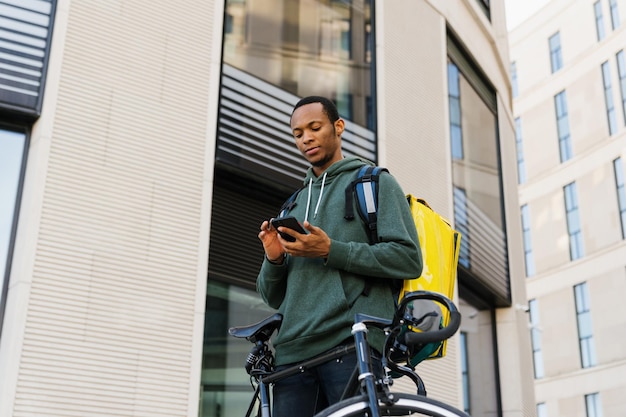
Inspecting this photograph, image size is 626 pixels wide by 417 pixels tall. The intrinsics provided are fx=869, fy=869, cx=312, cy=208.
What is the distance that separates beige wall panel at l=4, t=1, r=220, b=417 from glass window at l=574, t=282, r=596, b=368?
29.5m

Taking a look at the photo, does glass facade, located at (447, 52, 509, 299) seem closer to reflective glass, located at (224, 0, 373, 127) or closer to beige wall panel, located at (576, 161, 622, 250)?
reflective glass, located at (224, 0, 373, 127)

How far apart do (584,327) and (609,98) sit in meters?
9.88

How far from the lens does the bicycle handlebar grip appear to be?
2.73m

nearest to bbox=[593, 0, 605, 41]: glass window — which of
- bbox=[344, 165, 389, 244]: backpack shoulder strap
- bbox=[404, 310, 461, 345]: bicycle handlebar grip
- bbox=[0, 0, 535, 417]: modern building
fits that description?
bbox=[0, 0, 535, 417]: modern building

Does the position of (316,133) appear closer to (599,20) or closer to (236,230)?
(236,230)

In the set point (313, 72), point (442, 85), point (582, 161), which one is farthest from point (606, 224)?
point (313, 72)

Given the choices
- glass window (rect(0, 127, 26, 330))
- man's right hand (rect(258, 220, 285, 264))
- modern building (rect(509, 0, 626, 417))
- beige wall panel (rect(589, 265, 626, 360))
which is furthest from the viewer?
modern building (rect(509, 0, 626, 417))

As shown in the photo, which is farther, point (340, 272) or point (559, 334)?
point (559, 334)

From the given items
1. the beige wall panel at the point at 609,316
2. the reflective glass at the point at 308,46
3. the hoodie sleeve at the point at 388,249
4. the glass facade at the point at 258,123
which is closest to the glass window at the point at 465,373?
the glass facade at the point at 258,123

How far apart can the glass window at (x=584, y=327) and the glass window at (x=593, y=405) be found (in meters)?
1.25

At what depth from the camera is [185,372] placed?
8.38 metres

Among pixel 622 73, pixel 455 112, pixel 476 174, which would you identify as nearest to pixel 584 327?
pixel 622 73

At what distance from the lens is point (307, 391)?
312cm

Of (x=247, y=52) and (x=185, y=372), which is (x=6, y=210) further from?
(x=247, y=52)
